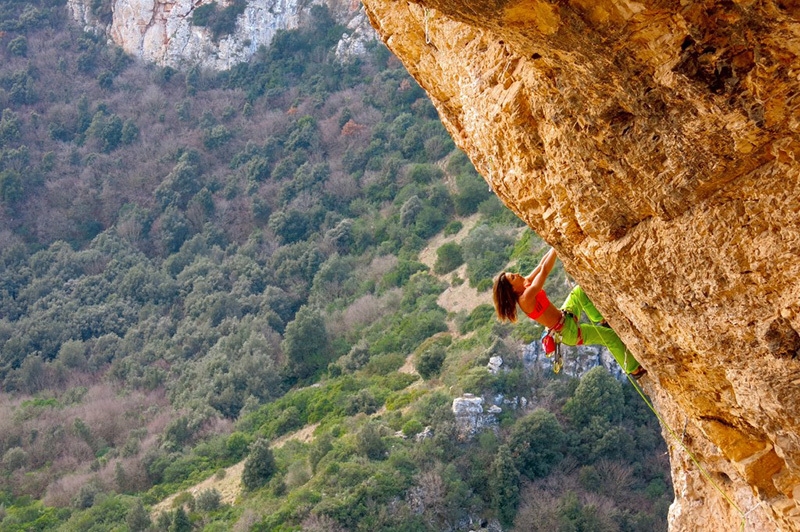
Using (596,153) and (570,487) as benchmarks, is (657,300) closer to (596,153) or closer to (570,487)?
(596,153)

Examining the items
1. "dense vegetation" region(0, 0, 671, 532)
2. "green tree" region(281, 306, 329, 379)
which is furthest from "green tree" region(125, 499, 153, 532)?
"green tree" region(281, 306, 329, 379)

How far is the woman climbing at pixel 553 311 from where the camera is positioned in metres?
5.67

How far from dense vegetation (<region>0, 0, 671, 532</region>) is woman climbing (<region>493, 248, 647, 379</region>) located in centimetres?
1293

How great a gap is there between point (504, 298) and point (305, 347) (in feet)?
73.9

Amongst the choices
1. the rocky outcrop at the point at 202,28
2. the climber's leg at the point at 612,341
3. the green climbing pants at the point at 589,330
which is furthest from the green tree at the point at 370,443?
the rocky outcrop at the point at 202,28

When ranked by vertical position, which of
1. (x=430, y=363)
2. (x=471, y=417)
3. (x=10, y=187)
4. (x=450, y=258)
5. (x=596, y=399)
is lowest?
(x=596, y=399)

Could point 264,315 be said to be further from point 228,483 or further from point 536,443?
point 536,443

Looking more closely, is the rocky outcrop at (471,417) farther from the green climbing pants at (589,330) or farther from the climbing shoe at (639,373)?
the climbing shoe at (639,373)

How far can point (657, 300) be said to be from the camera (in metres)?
3.89

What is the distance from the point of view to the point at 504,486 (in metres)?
19.2

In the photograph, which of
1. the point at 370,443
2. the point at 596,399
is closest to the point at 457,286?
the point at 596,399

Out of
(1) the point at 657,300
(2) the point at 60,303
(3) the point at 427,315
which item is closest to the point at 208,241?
(2) the point at 60,303

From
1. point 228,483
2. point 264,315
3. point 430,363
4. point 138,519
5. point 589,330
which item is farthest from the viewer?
point 264,315

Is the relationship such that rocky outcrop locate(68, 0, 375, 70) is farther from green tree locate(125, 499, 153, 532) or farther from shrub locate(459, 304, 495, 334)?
green tree locate(125, 499, 153, 532)
